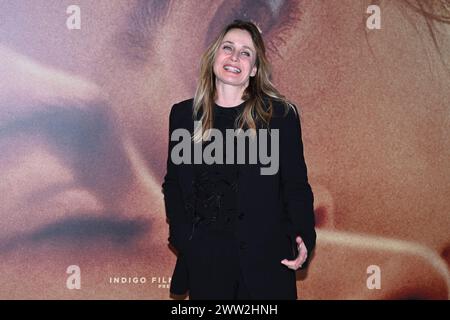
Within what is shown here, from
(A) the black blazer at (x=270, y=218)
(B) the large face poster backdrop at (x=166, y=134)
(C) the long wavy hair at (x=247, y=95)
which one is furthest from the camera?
(B) the large face poster backdrop at (x=166, y=134)

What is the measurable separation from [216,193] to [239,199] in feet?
0.29

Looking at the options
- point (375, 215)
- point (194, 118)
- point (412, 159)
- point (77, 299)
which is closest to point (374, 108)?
point (412, 159)

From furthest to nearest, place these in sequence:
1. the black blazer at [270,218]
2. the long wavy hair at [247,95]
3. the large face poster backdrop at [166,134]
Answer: the large face poster backdrop at [166,134] < the long wavy hair at [247,95] < the black blazer at [270,218]

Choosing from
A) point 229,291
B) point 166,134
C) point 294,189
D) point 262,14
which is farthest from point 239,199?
point 262,14

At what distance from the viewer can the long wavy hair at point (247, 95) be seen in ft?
6.43

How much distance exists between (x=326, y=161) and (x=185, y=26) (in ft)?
3.58

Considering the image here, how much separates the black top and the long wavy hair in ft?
0.24

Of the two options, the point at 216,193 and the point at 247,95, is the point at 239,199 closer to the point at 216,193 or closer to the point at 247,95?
the point at 216,193

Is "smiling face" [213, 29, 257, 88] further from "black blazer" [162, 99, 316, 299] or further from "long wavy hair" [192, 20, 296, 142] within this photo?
"black blazer" [162, 99, 316, 299]

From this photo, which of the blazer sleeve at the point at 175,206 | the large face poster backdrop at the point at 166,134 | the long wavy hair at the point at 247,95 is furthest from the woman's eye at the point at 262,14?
the blazer sleeve at the point at 175,206

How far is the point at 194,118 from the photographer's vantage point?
2.03m

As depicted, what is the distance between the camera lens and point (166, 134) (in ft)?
9.55

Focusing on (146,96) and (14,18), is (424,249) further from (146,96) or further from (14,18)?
(14,18)

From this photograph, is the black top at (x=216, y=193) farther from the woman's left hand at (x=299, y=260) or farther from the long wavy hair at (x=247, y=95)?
the woman's left hand at (x=299, y=260)
